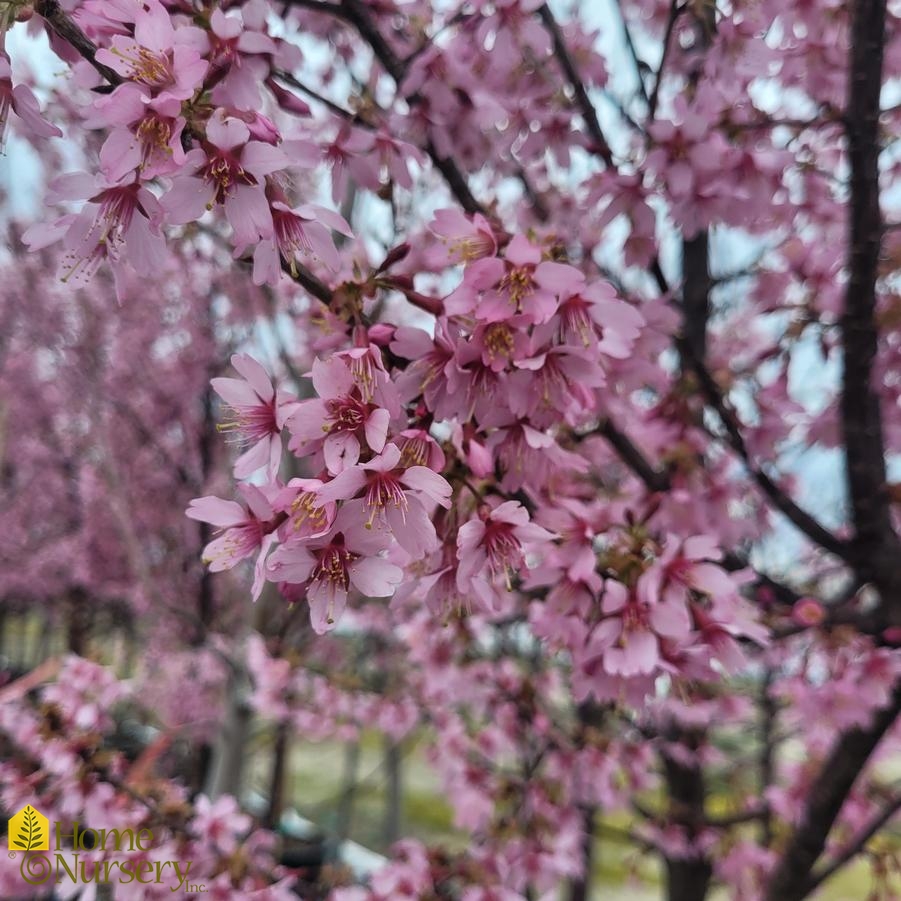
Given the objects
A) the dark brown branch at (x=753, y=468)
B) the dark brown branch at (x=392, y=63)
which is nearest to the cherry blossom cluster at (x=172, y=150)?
the dark brown branch at (x=392, y=63)

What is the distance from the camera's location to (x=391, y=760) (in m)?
4.68

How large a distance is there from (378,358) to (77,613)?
10201 mm

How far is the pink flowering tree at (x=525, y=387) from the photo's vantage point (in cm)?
79

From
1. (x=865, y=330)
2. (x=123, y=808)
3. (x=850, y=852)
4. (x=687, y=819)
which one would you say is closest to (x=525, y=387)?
(x=865, y=330)

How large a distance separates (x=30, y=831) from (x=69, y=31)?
1928mm

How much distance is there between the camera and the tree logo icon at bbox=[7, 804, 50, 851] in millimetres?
1723

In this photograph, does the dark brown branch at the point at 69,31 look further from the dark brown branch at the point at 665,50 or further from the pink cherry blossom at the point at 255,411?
the dark brown branch at the point at 665,50

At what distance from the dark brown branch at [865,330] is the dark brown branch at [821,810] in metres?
0.56

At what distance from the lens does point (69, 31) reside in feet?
2.56

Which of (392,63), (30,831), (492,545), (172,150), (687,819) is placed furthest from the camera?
(687,819)

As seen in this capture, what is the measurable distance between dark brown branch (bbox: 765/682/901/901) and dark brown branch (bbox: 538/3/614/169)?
177cm

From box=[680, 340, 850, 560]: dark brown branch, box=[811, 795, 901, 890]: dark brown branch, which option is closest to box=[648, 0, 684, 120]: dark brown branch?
box=[680, 340, 850, 560]: dark brown branch

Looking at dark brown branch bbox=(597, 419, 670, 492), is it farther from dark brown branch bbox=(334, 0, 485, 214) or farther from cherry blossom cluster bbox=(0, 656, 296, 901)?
cherry blossom cluster bbox=(0, 656, 296, 901)

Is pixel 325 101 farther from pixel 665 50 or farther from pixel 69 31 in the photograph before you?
pixel 665 50
